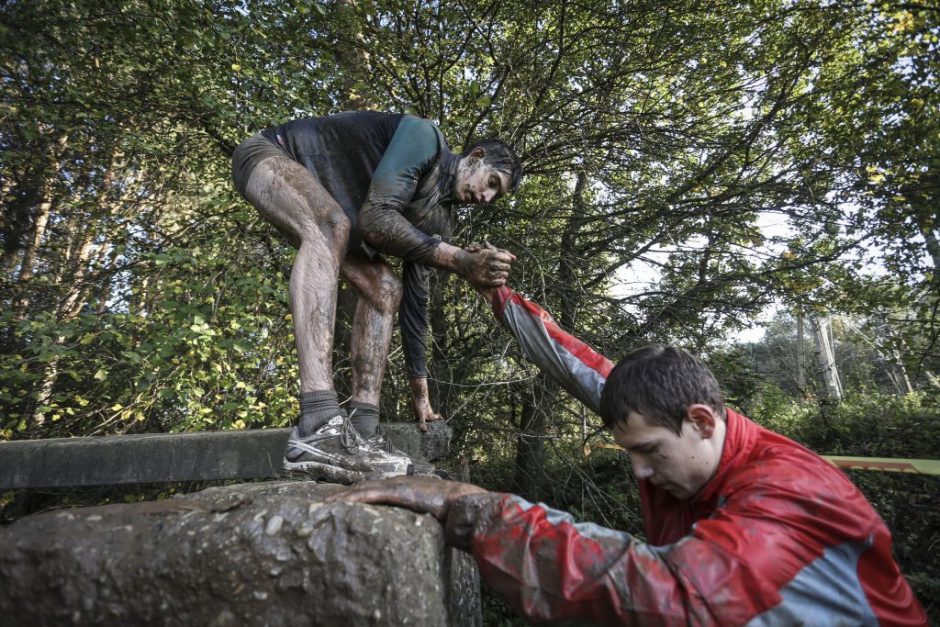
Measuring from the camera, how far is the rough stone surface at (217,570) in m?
0.97

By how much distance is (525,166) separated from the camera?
478cm

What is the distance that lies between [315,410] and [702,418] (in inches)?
49.0

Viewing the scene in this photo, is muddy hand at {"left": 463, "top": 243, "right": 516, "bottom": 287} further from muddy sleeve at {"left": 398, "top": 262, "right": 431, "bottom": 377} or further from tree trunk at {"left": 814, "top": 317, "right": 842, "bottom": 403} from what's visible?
tree trunk at {"left": 814, "top": 317, "right": 842, "bottom": 403}

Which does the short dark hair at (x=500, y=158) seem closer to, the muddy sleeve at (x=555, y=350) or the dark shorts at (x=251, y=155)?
the muddy sleeve at (x=555, y=350)

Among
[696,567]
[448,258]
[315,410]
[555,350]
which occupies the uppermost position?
[448,258]

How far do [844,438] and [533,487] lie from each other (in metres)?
6.04

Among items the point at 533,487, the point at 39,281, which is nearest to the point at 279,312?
the point at 39,281

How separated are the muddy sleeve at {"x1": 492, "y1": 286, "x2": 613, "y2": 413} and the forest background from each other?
191 cm

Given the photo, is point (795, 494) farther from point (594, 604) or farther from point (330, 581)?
point (330, 581)

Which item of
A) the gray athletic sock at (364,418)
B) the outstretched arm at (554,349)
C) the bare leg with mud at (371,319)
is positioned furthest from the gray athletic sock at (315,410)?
the outstretched arm at (554,349)

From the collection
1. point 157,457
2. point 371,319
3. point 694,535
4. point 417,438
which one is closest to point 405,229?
point 371,319

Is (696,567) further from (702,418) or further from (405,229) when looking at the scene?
(405,229)

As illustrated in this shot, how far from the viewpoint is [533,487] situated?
5184 mm

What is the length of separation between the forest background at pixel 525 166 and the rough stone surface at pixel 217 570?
2.68 m
